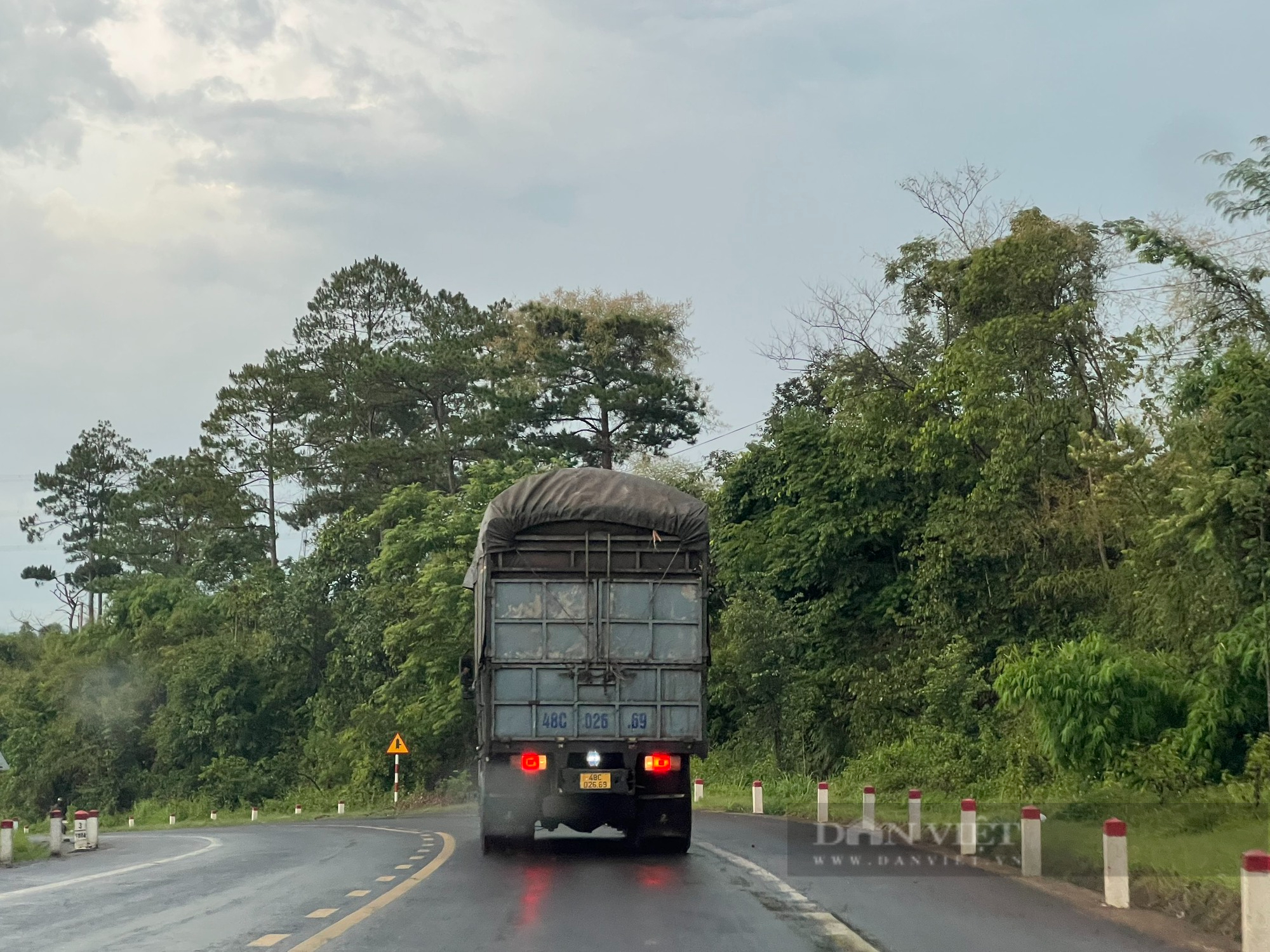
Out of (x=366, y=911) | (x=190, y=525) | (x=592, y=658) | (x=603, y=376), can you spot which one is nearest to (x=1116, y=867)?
(x=366, y=911)

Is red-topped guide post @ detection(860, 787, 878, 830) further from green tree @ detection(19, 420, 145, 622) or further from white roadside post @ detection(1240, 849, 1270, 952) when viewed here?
green tree @ detection(19, 420, 145, 622)

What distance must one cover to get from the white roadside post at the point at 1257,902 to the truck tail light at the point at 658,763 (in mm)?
7696

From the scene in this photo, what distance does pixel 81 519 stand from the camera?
93625mm

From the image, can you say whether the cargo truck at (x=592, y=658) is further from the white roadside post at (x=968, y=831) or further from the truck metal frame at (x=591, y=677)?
the white roadside post at (x=968, y=831)

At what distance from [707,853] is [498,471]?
3152cm

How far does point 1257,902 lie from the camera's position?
8414 millimetres

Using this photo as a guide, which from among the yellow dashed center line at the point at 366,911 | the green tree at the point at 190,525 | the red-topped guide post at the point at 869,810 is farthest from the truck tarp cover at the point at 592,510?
the green tree at the point at 190,525

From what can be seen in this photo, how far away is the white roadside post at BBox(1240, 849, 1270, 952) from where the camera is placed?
329 inches

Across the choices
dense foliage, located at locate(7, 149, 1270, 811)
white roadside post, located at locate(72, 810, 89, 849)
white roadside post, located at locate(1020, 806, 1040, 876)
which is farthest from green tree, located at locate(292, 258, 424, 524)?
white roadside post, located at locate(1020, 806, 1040, 876)

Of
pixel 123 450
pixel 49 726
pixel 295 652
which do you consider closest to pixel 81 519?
pixel 123 450

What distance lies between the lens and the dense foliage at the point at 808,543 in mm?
20844

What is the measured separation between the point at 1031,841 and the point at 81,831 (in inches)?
678
